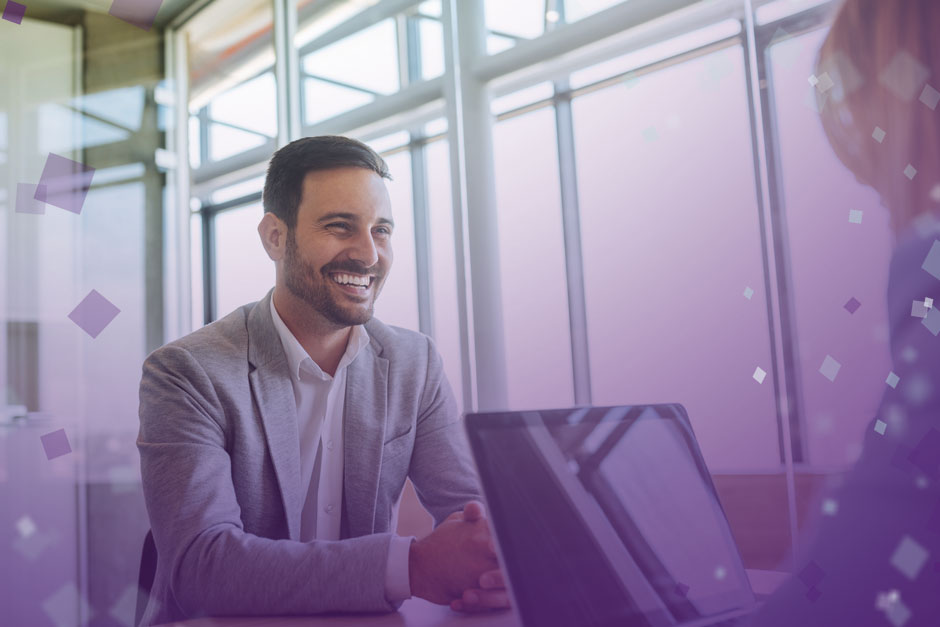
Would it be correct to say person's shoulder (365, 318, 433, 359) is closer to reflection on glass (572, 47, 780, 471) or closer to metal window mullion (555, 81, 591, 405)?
reflection on glass (572, 47, 780, 471)

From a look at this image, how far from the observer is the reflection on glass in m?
2.97

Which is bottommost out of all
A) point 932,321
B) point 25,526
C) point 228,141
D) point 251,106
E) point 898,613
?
point 25,526

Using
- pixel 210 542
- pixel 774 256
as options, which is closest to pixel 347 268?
pixel 210 542

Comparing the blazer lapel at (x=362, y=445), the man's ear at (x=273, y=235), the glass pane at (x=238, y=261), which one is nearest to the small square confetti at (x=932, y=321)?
the blazer lapel at (x=362, y=445)

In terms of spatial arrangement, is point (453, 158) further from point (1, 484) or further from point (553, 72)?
point (1, 484)

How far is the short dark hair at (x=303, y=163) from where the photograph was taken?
1.70 m

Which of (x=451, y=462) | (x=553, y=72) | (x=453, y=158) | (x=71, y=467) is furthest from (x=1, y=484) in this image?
(x=553, y=72)

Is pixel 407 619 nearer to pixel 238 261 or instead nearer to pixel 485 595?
pixel 485 595

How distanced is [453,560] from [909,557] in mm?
532

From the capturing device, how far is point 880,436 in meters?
0.58

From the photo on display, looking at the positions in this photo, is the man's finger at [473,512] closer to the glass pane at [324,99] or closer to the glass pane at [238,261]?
the glass pane at [324,99]

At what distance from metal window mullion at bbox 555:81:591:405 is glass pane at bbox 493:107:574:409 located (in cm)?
3

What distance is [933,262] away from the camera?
728 mm

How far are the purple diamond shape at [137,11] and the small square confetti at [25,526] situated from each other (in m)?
2.56
